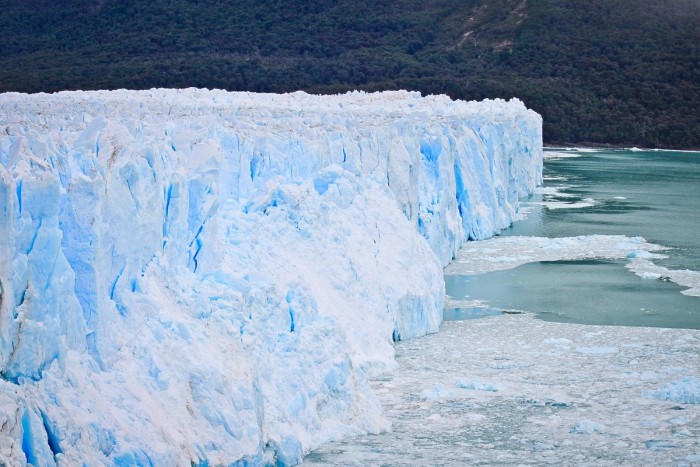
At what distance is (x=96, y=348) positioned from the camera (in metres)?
5.72

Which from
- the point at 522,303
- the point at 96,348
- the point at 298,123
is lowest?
the point at 522,303

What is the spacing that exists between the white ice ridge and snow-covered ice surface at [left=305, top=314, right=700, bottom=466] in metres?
0.34

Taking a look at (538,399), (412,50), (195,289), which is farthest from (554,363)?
(412,50)

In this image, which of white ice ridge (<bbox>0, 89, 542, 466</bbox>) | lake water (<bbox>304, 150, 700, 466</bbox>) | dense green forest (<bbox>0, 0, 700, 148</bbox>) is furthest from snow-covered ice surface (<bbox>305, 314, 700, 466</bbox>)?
dense green forest (<bbox>0, 0, 700, 148</bbox>)

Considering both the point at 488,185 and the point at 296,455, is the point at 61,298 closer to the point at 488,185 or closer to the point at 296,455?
the point at 296,455

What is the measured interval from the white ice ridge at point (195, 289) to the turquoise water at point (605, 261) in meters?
1.84

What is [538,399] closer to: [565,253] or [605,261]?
[605,261]

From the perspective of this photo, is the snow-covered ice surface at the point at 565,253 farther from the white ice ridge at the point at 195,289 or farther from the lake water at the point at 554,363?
the white ice ridge at the point at 195,289

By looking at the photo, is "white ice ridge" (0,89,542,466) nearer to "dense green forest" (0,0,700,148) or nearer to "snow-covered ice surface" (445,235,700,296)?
"snow-covered ice surface" (445,235,700,296)

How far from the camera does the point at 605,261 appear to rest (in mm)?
14578

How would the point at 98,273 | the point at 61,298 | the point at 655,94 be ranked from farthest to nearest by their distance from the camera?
the point at 655,94
the point at 98,273
the point at 61,298

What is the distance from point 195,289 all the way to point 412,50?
4370cm

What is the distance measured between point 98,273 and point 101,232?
10.8 inches

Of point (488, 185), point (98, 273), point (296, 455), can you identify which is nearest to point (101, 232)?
point (98, 273)
